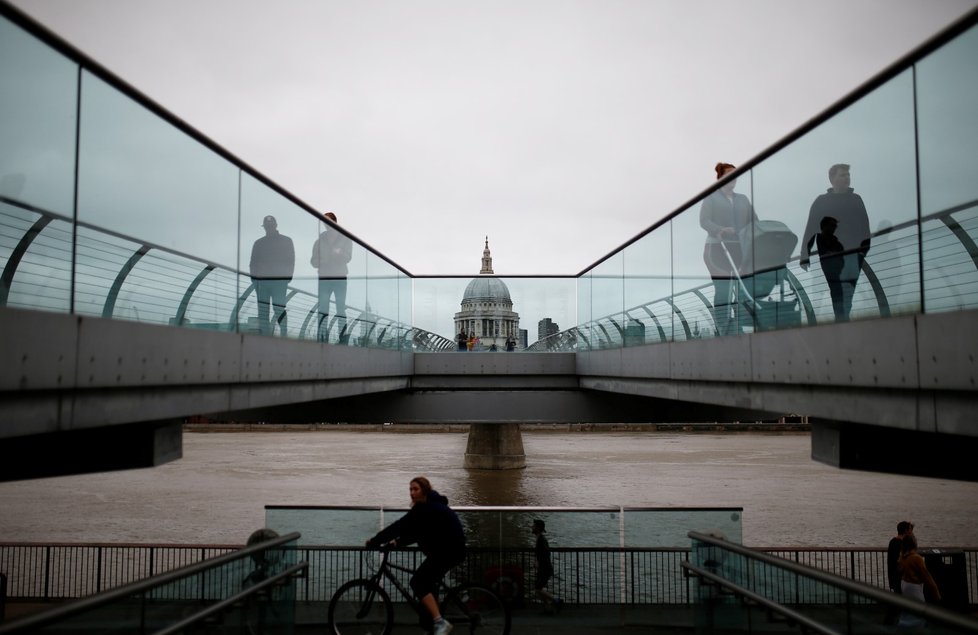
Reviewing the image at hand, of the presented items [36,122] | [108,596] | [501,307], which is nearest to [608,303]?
[501,307]

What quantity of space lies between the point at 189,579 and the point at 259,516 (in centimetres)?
2363

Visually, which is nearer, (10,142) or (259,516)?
(10,142)

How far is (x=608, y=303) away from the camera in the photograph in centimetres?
1354

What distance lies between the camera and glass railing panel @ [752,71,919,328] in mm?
4977

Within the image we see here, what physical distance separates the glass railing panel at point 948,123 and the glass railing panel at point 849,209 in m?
0.11

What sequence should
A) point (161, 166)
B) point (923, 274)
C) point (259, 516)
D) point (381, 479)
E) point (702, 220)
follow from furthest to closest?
point (381, 479), point (259, 516), point (702, 220), point (161, 166), point (923, 274)

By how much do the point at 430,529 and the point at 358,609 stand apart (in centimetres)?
136

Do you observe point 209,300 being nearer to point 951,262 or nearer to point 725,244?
point 725,244

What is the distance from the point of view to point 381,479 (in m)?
37.4

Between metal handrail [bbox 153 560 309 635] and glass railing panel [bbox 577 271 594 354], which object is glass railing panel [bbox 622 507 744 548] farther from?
glass railing panel [bbox 577 271 594 354]

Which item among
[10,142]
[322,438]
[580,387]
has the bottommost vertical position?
[322,438]

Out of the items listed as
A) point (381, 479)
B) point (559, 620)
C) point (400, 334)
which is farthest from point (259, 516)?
point (559, 620)

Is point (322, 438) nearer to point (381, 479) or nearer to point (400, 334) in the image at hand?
point (381, 479)

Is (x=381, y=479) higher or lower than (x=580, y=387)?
lower
